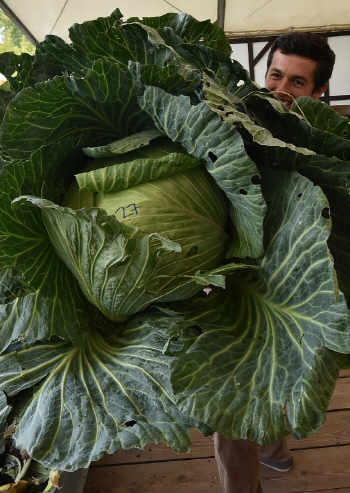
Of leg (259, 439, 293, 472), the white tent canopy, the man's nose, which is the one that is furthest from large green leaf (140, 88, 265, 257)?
the white tent canopy

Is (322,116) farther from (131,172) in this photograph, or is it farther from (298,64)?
(298,64)

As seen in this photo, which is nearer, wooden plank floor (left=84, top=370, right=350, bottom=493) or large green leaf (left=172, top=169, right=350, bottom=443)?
large green leaf (left=172, top=169, right=350, bottom=443)

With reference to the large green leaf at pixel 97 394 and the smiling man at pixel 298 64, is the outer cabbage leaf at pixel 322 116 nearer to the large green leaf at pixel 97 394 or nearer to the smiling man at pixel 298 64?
the large green leaf at pixel 97 394

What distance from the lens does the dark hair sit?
1.33m

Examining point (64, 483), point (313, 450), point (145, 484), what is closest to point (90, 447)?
point (64, 483)

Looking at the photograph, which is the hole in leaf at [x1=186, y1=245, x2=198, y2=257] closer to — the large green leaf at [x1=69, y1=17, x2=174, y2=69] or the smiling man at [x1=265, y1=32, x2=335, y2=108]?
the large green leaf at [x1=69, y1=17, x2=174, y2=69]

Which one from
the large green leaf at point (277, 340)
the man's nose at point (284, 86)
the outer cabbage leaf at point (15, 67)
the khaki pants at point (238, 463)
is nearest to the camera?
the large green leaf at point (277, 340)

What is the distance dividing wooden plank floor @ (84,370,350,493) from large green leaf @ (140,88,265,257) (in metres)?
1.27

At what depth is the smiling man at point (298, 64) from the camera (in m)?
1.34

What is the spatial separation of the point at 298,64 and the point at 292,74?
0.04 meters

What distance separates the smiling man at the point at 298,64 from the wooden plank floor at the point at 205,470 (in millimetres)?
1310

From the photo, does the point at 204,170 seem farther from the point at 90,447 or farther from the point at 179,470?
the point at 179,470

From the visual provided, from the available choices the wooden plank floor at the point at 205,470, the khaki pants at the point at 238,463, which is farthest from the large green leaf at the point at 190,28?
the wooden plank floor at the point at 205,470

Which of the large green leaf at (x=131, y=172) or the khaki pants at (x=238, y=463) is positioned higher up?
the large green leaf at (x=131, y=172)
